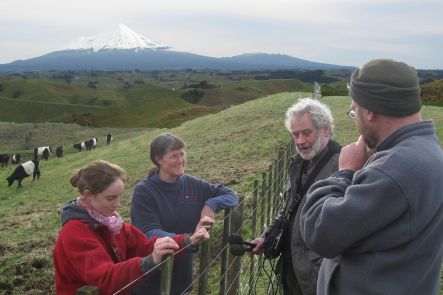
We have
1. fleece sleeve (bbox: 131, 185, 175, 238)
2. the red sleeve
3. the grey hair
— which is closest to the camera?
the red sleeve

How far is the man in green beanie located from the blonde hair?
1488 mm

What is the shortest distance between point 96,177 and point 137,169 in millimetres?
16742

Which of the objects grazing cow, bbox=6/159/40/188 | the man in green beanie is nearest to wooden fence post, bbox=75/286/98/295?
the man in green beanie

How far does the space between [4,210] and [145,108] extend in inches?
2032

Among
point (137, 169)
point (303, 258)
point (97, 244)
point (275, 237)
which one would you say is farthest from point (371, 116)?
point (137, 169)

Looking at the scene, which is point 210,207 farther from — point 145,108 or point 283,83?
point 283,83

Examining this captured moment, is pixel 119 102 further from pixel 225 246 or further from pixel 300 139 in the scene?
pixel 300 139

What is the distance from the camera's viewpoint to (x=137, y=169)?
20016mm

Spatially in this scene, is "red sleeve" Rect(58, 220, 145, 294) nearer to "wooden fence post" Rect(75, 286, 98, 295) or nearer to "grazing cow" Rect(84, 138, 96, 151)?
"wooden fence post" Rect(75, 286, 98, 295)

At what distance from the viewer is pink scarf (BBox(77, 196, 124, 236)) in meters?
3.38

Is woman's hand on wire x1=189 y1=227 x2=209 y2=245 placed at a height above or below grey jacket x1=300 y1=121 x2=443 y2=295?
below

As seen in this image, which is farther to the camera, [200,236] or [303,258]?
[200,236]

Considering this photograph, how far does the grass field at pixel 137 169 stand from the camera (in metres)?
9.25

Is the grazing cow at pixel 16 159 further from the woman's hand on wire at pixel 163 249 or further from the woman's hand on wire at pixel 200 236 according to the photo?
the woman's hand on wire at pixel 163 249
